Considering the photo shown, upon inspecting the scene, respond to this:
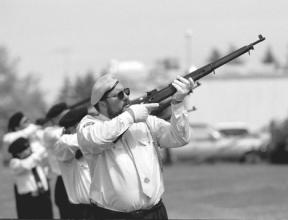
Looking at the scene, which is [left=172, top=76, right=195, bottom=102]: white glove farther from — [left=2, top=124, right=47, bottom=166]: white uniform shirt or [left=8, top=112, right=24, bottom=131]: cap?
[left=8, top=112, right=24, bottom=131]: cap

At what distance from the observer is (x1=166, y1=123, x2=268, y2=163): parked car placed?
110ft

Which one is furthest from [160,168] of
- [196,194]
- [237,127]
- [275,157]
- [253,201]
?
[237,127]

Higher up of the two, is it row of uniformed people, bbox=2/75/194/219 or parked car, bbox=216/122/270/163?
row of uniformed people, bbox=2/75/194/219

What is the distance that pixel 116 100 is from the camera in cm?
657

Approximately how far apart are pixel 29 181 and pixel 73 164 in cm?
252

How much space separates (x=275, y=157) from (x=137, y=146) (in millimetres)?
25984

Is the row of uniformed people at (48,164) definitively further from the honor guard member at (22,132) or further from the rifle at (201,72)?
the rifle at (201,72)

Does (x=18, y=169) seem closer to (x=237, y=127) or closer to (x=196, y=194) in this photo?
(x=196, y=194)

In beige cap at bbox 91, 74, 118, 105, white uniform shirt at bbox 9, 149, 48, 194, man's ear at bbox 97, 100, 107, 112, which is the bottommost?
white uniform shirt at bbox 9, 149, 48, 194

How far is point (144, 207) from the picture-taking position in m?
6.46

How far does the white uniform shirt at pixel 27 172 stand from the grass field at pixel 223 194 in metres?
2.52

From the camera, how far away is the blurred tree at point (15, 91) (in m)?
70.5

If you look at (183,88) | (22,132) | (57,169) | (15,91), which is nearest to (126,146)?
(183,88)

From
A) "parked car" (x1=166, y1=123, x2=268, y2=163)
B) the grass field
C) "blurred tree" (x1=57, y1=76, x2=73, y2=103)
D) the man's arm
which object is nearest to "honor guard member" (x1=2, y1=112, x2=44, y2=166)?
the grass field
